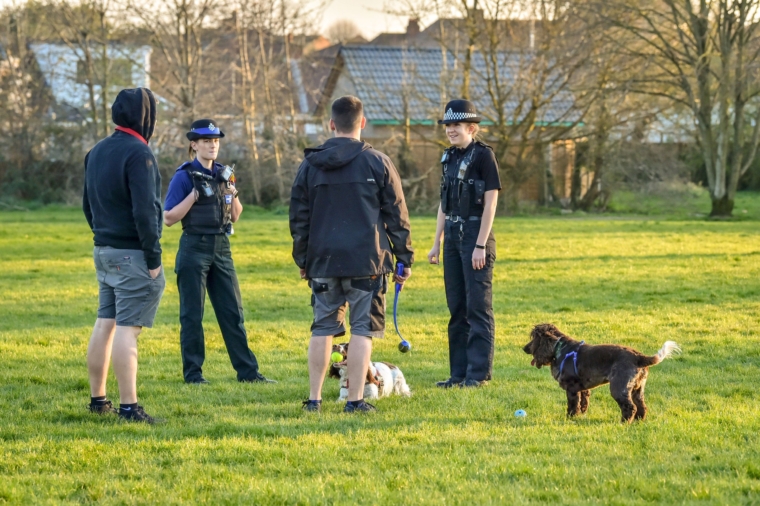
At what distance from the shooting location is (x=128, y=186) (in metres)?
5.76

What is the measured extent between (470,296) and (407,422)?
5.21 ft

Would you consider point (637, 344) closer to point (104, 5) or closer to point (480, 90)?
point (480, 90)

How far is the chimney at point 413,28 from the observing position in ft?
95.9

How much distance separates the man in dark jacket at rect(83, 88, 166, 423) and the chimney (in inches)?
949

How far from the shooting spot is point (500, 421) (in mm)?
5918

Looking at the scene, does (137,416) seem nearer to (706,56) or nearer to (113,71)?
(706,56)

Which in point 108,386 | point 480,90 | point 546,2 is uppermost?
point 546,2

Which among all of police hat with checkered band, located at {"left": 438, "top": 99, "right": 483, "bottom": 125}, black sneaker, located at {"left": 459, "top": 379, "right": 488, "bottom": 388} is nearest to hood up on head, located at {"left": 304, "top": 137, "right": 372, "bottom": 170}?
police hat with checkered band, located at {"left": 438, "top": 99, "right": 483, "bottom": 125}

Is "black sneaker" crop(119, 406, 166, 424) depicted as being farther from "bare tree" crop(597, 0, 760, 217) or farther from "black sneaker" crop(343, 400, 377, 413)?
"bare tree" crop(597, 0, 760, 217)

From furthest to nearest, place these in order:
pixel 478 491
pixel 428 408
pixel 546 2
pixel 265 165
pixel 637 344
Result: pixel 265 165
pixel 546 2
pixel 637 344
pixel 428 408
pixel 478 491

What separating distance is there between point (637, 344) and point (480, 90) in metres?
22.7

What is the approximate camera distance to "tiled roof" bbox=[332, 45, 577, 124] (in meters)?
29.7

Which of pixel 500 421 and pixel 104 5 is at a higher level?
pixel 104 5

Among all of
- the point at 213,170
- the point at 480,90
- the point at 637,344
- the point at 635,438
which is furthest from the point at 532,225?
the point at 635,438
